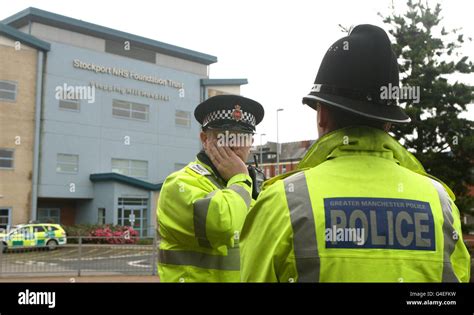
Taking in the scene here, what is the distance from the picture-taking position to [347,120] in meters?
1.67

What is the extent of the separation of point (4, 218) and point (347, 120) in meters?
27.8

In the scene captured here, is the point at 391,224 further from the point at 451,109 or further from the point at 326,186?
the point at 451,109

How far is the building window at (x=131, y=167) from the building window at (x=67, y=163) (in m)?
2.39

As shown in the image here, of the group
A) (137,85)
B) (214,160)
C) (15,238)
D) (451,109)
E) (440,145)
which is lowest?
(15,238)

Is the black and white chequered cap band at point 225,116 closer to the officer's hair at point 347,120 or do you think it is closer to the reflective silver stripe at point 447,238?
the officer's hair at point 347,120

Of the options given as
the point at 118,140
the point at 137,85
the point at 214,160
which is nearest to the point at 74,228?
the point at 118,140

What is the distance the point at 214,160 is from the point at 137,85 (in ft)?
93.9

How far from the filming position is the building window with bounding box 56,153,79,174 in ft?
93.4

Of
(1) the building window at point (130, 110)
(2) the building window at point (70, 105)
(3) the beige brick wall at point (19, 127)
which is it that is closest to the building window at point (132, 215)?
(1) the building window at point (130, 110)

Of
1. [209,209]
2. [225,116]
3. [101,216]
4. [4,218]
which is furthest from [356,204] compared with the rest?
[101,216]

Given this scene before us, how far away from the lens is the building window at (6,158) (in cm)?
2652
